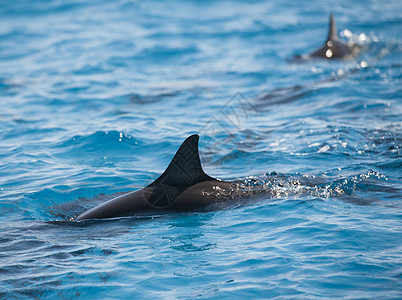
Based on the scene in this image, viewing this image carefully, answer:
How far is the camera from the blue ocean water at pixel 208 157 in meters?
5.57

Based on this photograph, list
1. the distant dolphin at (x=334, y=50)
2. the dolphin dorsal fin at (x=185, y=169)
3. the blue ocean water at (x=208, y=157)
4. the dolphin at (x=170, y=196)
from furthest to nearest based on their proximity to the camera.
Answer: the distant dolphin at (x=334, y=50) < the dolphin at (x=170, y=196) < the dolphin dorsal fin at (x=185, y=169) < the blue ocean water at (x=208, y=157)

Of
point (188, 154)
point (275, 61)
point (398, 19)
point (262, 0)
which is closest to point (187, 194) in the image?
point (188, 154)

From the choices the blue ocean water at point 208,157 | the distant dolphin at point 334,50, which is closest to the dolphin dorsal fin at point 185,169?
the blue ocean water at point 208,157

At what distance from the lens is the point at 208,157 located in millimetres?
10117

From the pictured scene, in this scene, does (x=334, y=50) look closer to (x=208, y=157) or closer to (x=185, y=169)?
(x=208, y=157)

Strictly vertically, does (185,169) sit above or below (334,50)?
below

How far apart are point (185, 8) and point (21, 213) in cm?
2219

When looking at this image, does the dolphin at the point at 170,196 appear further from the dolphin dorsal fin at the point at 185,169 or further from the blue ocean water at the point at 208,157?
the blue ocean water at the point at 208,157

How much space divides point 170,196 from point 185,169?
44 cm

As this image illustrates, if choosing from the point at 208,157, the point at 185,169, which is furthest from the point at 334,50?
the point at 185,169

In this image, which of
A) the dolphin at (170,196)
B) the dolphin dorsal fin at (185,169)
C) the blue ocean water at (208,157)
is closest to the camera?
the blue ocean water at (208,157)

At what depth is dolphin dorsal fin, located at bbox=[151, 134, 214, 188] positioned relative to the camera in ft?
21.8

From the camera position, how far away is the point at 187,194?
7000 mm

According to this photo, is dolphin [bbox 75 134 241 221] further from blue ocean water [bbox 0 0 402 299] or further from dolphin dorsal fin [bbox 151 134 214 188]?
blue ocean water [bbox 0 0 402 299]
